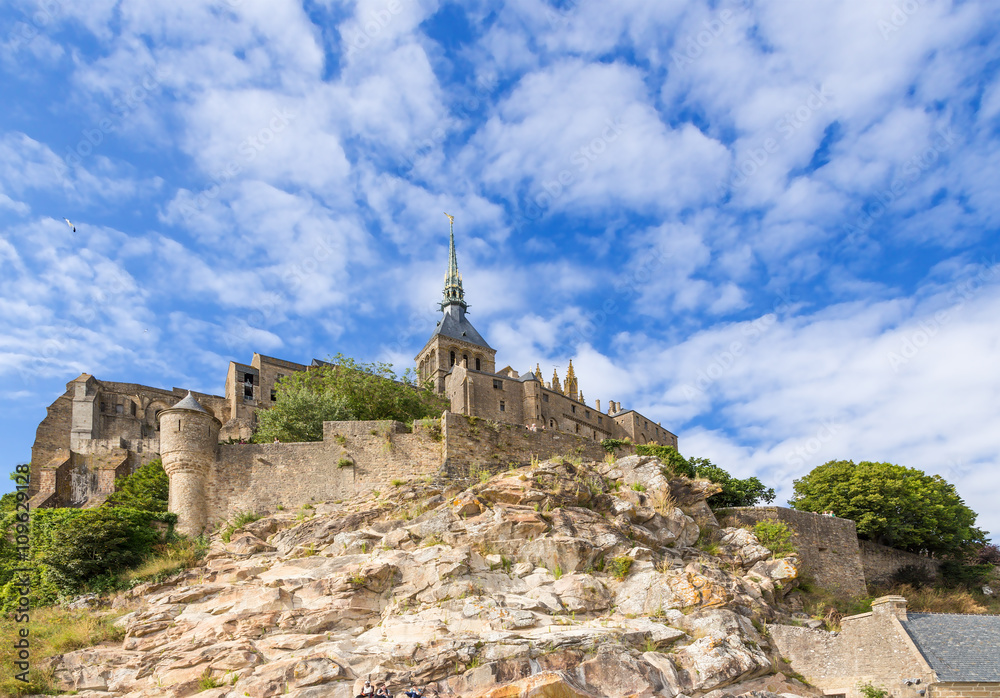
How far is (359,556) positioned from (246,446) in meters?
7.61

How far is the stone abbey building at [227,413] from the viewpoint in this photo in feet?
112

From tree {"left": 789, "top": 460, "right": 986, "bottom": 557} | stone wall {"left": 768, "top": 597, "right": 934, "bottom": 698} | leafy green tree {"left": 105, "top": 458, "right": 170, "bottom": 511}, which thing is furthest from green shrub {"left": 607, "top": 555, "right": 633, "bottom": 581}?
tree {"left": 789, "top": 460, "right": 986, "bottom": 557}

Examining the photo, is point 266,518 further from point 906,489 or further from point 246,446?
point 906,489

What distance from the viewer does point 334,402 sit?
31.8 meters

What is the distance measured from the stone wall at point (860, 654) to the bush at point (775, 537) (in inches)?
198

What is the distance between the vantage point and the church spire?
82.9 meters

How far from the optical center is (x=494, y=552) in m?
21.1

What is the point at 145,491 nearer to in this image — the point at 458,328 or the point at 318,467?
the point at 318,467

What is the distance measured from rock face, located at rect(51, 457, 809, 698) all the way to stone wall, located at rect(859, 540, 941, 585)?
1045 centimetres

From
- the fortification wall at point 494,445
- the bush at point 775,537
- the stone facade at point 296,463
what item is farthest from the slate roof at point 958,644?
the stone facade at point 296,463

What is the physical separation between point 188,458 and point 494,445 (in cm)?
1053

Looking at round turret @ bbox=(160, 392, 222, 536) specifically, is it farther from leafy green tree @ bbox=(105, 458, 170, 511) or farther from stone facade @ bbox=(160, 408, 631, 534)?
leafy green tree @ bbox=(105, 458, 170, 511)

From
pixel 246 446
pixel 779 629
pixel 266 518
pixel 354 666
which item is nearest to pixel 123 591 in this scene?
pixel 266 518

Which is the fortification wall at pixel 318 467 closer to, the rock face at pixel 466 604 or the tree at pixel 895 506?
the rock face at pixel 466 604
